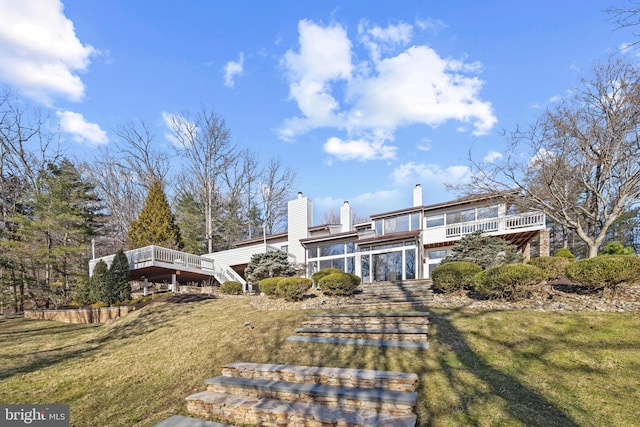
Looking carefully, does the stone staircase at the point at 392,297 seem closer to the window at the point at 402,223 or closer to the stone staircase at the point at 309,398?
the stone staircase at the point at 309,398

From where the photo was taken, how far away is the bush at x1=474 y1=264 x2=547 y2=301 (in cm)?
730

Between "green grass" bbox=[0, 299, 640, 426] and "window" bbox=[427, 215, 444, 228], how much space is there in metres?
11.1

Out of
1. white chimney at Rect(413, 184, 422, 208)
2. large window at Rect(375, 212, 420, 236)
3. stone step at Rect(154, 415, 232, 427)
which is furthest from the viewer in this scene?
white chimney at Rect(413, 184, 422, 208)

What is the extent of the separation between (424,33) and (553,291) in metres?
9.61

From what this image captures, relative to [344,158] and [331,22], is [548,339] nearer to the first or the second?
[331,22]

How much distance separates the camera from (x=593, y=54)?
468 inches

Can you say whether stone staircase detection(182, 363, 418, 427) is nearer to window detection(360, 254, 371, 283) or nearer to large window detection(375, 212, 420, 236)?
window detection(360, 254, 371, 283)

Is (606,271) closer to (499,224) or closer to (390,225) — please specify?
(499,224)

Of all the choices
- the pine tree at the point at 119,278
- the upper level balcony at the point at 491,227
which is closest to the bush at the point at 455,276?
the upper level balcony at the point at 491,227

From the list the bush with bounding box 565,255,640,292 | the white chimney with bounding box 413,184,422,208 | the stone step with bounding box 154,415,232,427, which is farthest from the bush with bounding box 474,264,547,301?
the white chimney with bounding box 413,184,422,208

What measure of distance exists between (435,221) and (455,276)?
32.3 ft

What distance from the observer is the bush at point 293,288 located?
10961mm

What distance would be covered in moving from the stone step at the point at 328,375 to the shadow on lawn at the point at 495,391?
2.24ft

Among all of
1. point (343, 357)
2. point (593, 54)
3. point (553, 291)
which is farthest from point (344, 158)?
point (343, 357)
